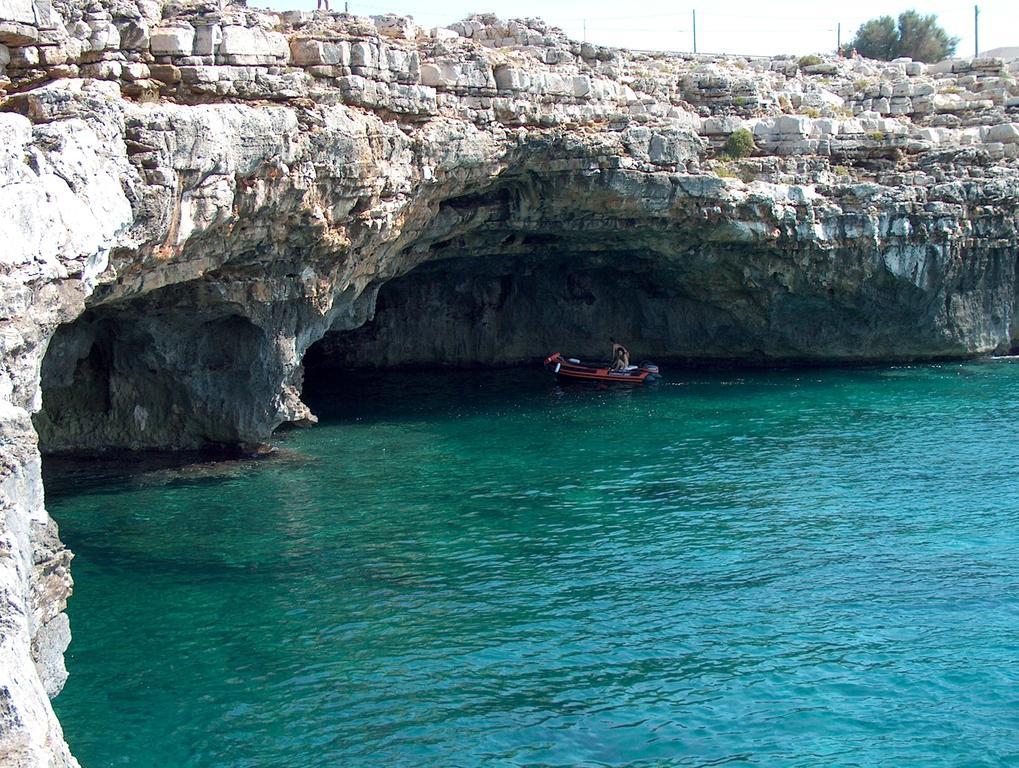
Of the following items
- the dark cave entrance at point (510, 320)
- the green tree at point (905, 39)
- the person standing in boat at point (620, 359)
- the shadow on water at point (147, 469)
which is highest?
the green tree at point (905, 39)

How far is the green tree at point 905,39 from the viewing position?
249ft

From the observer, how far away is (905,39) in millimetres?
76500

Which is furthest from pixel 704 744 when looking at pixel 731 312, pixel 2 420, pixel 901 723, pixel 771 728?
pixel 731 312

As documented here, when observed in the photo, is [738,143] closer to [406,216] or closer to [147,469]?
[406,216]

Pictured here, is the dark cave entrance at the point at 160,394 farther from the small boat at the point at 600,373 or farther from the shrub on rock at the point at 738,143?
the shrub on rock at the point at 738,143

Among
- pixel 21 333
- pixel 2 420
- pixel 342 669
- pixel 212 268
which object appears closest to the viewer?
pixel 2 420

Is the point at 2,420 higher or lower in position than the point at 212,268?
lower

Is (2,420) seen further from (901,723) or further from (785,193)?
(785,193)

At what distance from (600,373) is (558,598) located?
880 inches

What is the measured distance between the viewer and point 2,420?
39.2ft

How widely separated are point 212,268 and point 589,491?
408 inches

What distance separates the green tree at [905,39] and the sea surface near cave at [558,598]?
48302 mm

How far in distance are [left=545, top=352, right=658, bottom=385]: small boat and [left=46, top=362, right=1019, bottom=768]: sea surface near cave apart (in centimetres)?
746

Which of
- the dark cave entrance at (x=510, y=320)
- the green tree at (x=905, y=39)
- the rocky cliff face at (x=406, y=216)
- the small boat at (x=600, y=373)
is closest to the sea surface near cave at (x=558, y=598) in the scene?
the rocky cliff face at (x=406, y=216)
